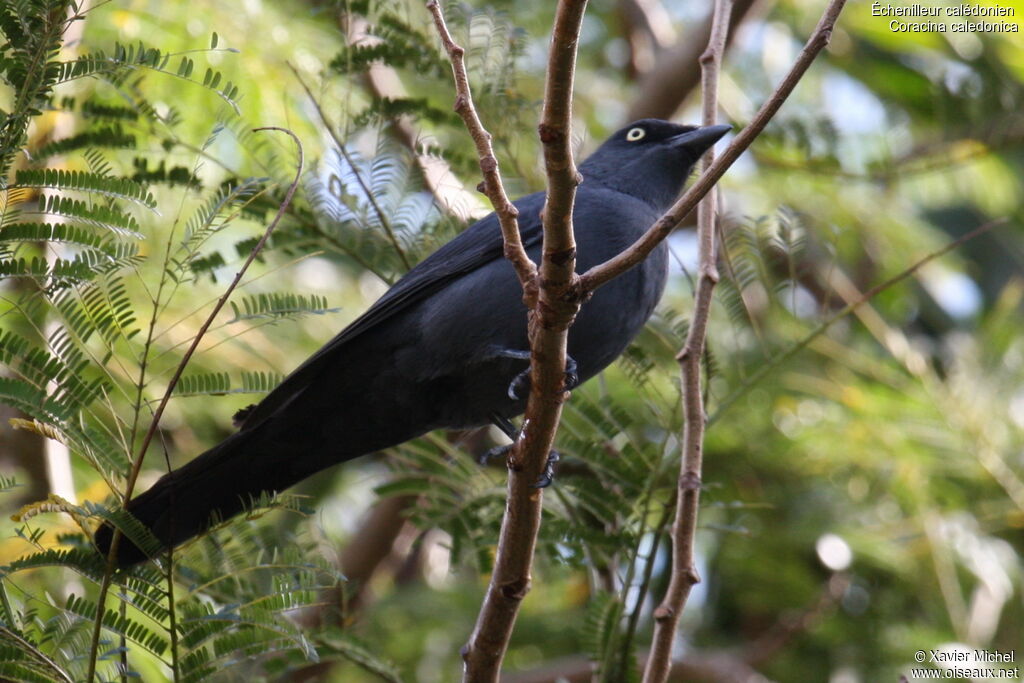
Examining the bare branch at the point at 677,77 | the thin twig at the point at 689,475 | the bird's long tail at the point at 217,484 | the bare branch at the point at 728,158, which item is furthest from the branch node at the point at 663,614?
the bare branch at the point at 677,77

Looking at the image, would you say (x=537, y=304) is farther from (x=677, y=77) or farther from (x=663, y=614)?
(x=677, y=77)

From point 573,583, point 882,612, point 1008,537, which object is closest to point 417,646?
point 573,583

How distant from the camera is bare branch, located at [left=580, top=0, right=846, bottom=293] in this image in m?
2.98

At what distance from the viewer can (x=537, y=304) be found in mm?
3346

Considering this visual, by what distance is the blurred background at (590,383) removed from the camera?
4.21 m

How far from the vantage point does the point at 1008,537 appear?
27.0 feet

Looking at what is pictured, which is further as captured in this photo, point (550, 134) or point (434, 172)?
point (434, 172)

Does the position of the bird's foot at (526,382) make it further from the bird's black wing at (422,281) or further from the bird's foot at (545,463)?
the bird's black wing at (422,281)

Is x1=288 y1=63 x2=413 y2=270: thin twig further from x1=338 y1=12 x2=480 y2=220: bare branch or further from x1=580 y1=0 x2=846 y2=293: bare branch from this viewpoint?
x1=580 y1=0 x2=846 y2=293: bare branch

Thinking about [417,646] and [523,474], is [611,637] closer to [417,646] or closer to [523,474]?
[523,474]

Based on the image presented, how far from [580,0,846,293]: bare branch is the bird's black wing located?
170cm

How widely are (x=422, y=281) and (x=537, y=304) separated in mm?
1522

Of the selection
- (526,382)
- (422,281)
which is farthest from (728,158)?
(422,281)

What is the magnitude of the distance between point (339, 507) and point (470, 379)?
15.9ft
